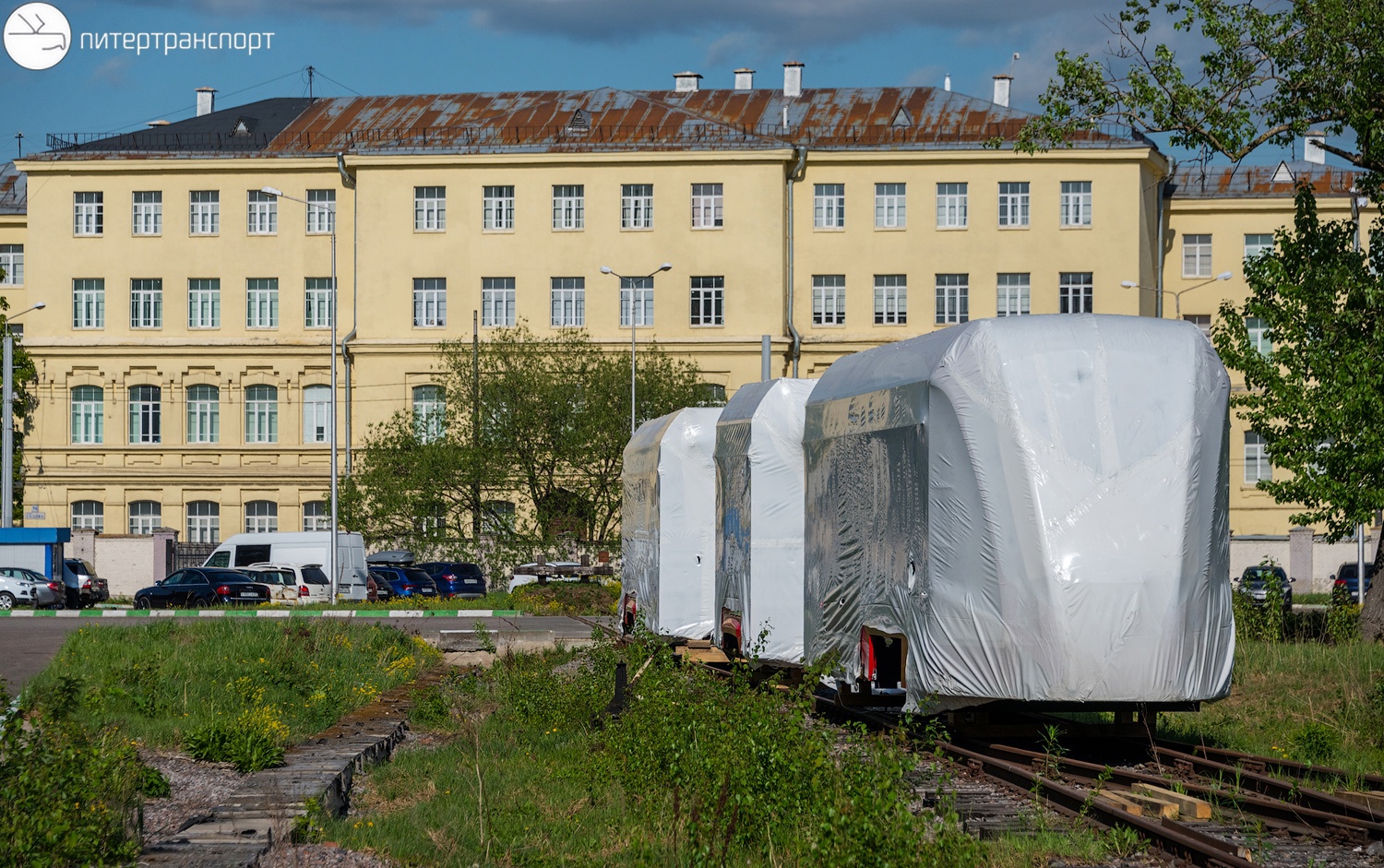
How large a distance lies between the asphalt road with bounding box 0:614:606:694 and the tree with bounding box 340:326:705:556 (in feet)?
57.1

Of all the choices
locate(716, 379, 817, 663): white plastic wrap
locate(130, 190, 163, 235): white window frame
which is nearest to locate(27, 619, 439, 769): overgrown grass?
locate(716, 379, 817, 663): white plastic wrap

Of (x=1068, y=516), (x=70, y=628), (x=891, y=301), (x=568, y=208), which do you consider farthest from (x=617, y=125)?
(x=1068, y=516)

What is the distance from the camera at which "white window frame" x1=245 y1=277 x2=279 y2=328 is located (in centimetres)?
6800

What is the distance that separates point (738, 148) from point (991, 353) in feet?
176

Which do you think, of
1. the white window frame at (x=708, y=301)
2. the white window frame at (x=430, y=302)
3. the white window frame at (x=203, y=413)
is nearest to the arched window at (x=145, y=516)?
the white window frame at (x=203, y=413)

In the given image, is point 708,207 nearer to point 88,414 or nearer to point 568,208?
point 568,208

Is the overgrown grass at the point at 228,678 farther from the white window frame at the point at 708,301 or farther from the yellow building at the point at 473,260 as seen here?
the yellow building at the point at 473,260

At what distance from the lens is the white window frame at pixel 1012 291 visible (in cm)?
6575

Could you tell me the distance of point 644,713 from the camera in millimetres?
12406

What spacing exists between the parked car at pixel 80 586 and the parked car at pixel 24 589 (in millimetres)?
2845

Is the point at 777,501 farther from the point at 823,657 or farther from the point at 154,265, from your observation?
the point at 154,265

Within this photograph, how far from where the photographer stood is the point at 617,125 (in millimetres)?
68500

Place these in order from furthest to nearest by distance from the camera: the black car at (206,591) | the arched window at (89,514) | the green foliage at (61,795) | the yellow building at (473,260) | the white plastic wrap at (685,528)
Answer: the arched window at (89,514)
the yellow building at (473,260)
the black car at (206,591)
the white plastic wrap at (685,528)
the green foliage at (61,795)

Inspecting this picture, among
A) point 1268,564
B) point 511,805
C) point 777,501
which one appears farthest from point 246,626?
point 1268,564
